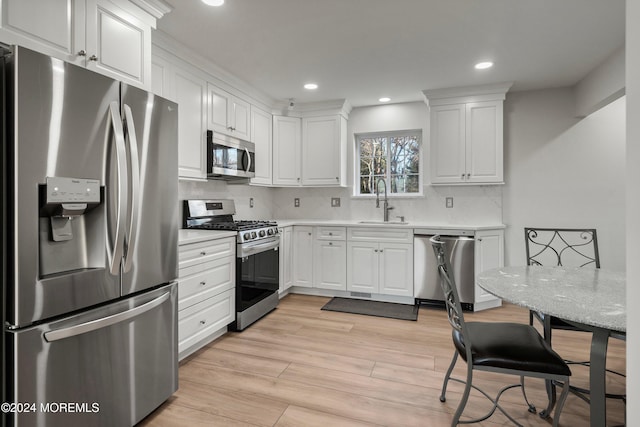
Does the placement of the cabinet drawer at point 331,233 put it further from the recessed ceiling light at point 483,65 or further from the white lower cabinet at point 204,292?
the recessed ceiling light at point 483,65

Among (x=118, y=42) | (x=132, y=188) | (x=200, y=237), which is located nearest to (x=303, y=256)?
(x=200, y=237)

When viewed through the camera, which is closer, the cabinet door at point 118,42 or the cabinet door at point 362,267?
the cabinet door at point 118,42

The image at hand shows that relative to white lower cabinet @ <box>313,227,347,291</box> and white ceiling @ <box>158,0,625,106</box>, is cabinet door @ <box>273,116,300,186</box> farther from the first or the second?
white lower cabinet @ <box>313,227,347,291</box>

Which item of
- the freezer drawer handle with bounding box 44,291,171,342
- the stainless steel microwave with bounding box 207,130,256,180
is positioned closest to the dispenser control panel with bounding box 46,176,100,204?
the freezer drawer handle with bounding box 44,291,171,342

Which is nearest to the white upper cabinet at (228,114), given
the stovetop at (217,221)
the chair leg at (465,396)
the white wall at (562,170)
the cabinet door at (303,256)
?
the stovetop at (217,221)

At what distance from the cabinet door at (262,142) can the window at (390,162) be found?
1.24 m

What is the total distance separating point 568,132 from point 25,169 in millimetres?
A: 4703

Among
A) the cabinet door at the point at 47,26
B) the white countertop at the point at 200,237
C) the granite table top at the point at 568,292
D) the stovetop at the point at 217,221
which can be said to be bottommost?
the granite table top at the point at 568,292

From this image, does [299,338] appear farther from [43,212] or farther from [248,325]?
[43,212]

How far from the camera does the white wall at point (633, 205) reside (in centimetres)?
57

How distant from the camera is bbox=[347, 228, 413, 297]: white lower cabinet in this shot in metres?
3.81

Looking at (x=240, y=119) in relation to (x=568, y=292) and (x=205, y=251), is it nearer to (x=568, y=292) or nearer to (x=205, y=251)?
(x=205, y=251)

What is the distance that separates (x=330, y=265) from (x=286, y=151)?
5.18 ft

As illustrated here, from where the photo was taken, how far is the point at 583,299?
145cm
